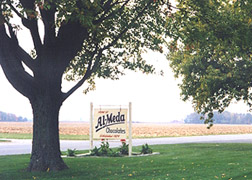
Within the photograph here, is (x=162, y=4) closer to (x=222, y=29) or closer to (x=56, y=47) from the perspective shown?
(x=222, y=29)

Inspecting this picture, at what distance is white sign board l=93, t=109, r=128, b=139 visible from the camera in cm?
2231

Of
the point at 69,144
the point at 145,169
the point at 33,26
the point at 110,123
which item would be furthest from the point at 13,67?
the point at 69,144

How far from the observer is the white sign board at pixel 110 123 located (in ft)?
73.2

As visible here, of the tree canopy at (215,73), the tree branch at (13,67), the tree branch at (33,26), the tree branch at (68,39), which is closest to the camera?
the tree branch at (33,26)

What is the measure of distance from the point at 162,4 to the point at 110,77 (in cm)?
583

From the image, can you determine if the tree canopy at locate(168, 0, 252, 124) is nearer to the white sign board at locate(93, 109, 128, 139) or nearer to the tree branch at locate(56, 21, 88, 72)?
the white sign board at locate(93, 109, 128, 139)

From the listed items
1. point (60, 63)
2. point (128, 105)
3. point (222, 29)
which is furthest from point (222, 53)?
point (60, 63)

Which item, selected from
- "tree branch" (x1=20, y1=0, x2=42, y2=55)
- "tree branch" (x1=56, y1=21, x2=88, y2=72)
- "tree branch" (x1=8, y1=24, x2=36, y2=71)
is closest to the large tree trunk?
"tree branch" (x1=8, y1=24, x2=36, y2=71)

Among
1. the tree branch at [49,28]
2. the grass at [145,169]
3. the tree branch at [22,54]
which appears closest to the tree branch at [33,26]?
the tree branch at [49,28]

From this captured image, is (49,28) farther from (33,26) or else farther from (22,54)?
(22,54)

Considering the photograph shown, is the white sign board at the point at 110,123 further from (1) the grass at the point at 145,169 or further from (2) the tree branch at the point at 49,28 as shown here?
(2) the tree branch at the point at 49,28

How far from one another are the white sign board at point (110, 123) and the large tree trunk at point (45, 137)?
21.7ft

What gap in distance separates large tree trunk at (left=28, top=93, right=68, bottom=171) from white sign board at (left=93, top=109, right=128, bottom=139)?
660 centimetres

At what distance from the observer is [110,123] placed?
22406 millimetres
